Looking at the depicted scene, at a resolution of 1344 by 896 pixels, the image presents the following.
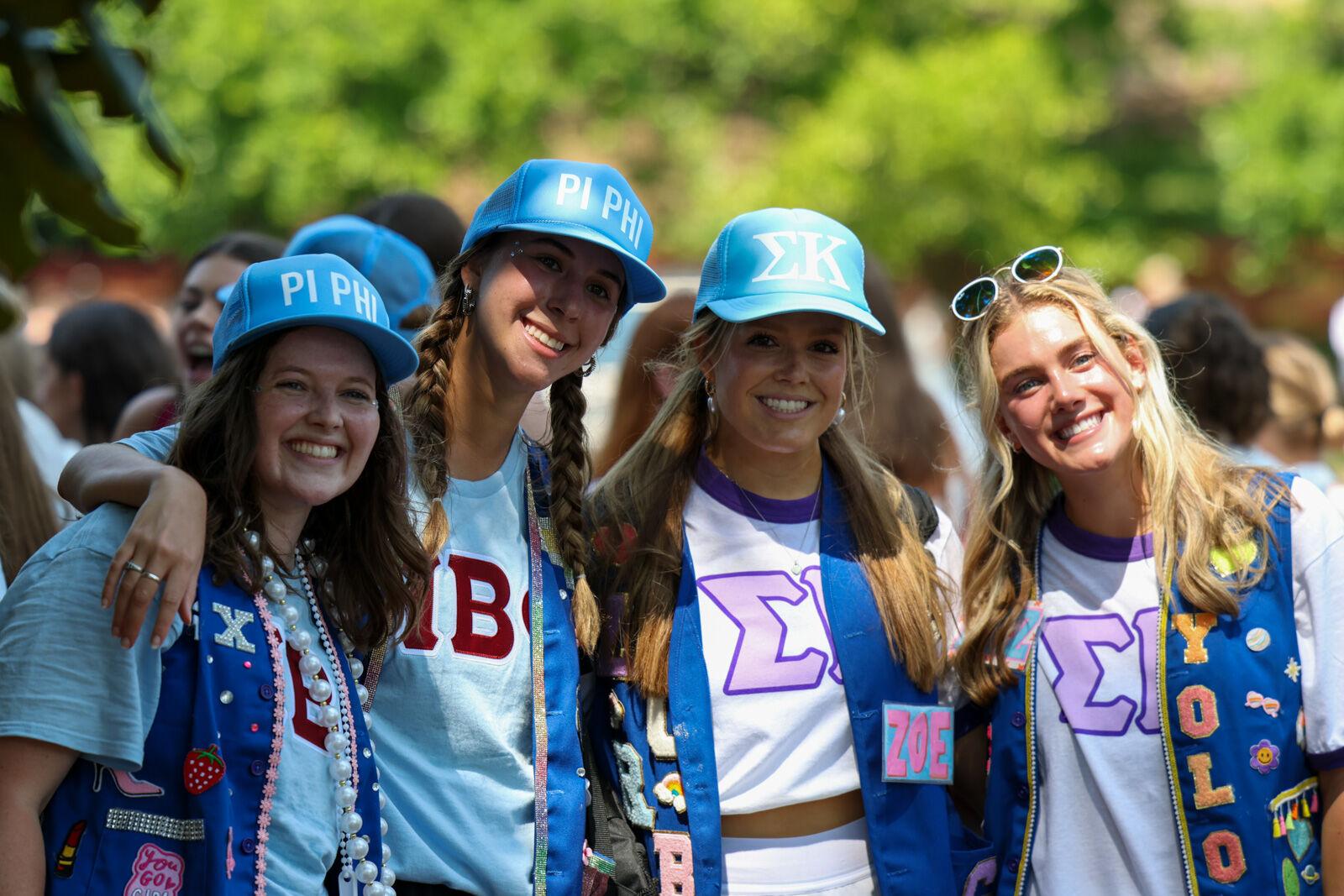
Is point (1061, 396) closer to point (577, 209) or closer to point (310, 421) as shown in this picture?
point (577, 209)

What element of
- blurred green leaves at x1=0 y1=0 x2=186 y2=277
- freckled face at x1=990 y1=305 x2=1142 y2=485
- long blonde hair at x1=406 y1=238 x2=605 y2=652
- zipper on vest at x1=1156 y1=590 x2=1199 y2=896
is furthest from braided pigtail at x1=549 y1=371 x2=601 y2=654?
blurred green leaves at x1=0 y1=0 x2=186 y2=277

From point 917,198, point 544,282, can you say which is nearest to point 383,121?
point 917,198

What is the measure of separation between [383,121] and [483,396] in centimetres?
1256

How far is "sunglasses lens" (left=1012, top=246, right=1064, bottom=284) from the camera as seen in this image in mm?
3494

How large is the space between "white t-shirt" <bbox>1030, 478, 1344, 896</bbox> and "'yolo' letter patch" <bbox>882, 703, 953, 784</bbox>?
22 centimetres

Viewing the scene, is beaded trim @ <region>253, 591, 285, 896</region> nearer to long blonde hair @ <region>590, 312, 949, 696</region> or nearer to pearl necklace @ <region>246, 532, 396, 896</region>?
pearl necklace @ <region>246, 532, 396, 896</region>

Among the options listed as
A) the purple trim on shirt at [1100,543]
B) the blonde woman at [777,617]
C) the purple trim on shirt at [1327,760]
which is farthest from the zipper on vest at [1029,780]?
the purple trim on shirt at [1327,760]

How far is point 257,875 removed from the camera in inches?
94.3

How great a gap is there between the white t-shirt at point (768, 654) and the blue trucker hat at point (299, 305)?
962 mm

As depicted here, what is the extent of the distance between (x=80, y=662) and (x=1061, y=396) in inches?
84.8

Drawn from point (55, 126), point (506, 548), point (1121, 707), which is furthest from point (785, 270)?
point (55, 126)

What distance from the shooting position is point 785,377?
326cm

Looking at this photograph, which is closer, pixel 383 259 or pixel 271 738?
pixel 271 738

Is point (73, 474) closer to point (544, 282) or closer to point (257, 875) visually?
point (257, 875)
